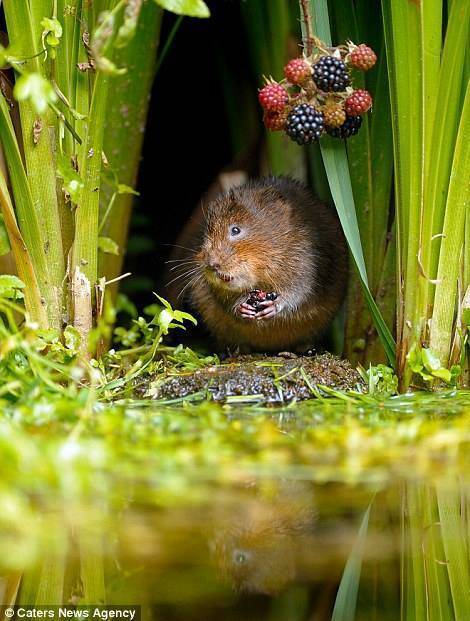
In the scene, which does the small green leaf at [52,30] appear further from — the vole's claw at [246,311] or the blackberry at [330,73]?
the vole's claw at [246,311]

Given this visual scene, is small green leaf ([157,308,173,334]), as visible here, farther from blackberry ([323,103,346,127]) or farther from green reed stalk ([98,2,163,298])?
blackberry ([323,103,346,127])

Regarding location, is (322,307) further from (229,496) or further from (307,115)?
(229,496)

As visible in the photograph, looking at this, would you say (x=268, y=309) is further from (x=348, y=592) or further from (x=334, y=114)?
(x=348, y=592)

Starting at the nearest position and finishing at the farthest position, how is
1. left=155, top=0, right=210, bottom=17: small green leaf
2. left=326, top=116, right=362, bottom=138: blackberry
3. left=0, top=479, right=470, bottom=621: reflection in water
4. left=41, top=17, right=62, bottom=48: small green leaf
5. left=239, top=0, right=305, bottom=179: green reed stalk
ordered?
left=0, top=479, right=470, bottom=621: reflection in water
left=155, top=0, right=210, bottom=17: small green leaf
left=41, top=17, right=62, bottom=48: small green leaf
left=326, top=116, right=362, bottom=138: blackberry
left=239, top=0, right=305, bottom=179: green reed stalk

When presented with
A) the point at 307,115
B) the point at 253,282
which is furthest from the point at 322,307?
the point at 307,115

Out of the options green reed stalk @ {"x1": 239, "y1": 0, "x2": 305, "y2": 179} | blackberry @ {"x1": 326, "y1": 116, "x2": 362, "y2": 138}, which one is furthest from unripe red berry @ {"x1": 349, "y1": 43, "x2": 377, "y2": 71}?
green reed stalk @ {"x1": 239, "y1": 0, "x2": 305, "y2": 179}

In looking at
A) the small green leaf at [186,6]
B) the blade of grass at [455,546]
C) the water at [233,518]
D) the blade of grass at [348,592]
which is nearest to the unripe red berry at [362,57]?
the small green leaf at [186,6]

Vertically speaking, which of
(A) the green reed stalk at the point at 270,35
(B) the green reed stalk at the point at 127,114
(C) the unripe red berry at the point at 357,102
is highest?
(A) the green reed stalk at the point at 270,35
